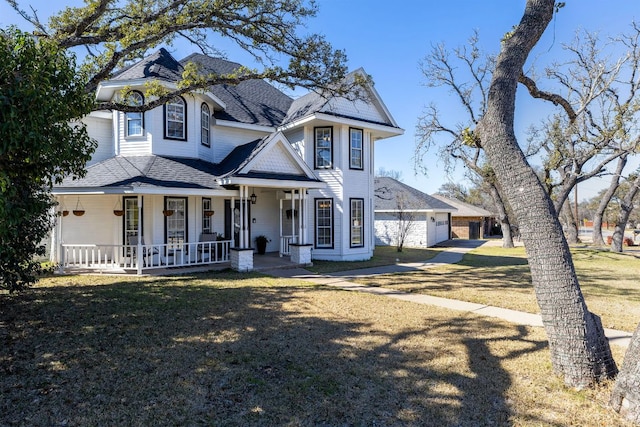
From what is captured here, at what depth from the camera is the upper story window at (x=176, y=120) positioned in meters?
13.9

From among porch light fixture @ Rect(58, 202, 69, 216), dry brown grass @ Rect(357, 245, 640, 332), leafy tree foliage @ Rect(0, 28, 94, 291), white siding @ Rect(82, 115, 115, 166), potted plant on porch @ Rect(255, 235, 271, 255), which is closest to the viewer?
leafy tree foliage @ Rect(0, 28, 94, 291)

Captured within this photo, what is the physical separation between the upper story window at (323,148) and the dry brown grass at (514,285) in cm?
614

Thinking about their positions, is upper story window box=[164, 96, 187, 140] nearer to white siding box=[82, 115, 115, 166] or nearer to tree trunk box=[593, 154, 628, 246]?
white siding box=[82, 115, 115, 166]

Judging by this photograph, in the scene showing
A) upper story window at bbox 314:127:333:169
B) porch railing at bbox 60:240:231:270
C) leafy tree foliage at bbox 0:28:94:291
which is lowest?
porch railing at bbox 60:240:231:270

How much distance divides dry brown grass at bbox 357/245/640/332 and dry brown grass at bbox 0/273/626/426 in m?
2.03

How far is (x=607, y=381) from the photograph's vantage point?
404 centimetres

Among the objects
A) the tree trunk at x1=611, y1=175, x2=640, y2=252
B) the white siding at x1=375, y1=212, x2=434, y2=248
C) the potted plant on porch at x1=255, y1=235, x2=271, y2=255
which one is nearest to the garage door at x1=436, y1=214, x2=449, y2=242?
the white siding at x1=375, y1=212, x2=434, y2=248

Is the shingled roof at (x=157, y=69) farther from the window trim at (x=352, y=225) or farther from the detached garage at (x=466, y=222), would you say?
the detached garage at (x=466, y=222)

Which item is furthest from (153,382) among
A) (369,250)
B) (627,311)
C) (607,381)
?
(369,250)

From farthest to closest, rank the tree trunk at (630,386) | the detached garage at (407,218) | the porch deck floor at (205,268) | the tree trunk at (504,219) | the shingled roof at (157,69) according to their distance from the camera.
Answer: the detached garage at (407,218)
the tree trunk at (504,219)
the shingled roof at (157,69)
the porch deck floor at (205,268)
the tree trunk at (630,386)

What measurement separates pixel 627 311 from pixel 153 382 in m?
9.27

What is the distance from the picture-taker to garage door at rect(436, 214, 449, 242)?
29.1 meters

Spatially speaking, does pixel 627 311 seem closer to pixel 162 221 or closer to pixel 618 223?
pixel 162 221

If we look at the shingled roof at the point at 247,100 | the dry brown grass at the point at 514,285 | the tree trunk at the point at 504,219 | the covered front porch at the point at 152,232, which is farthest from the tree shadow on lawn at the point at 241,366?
the tree trunk at the point at 504,219
